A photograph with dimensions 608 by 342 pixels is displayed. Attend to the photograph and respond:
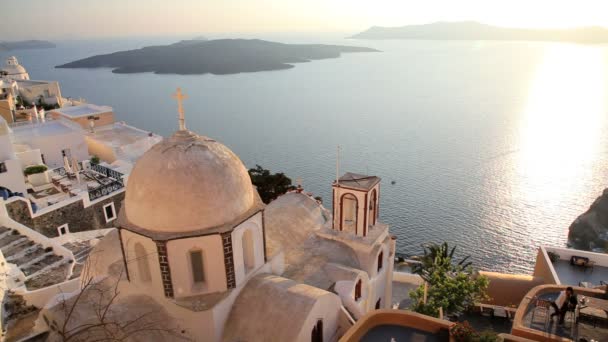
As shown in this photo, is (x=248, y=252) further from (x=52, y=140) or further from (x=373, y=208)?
(x=52, y=140)

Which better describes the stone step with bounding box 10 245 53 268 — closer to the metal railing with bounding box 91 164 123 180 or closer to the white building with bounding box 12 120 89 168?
the metal railing with bounding box 91 164 123 180

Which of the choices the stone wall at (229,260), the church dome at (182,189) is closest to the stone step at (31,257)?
the church dome at (182,189)

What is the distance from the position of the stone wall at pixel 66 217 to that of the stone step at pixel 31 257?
8.59 ft

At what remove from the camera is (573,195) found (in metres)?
45.5

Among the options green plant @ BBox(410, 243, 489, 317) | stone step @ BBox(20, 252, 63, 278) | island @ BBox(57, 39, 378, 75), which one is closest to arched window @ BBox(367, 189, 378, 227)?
green plant @ BBox(410, 243, 489, 317)

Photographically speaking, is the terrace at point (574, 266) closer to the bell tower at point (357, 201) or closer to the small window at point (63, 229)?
the bell tower at point (357, 201)

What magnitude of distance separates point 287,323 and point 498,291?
15.5m

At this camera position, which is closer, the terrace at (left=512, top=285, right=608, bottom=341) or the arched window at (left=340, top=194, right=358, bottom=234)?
the terrace at (left=512, top=285, right=608, bottom=341)

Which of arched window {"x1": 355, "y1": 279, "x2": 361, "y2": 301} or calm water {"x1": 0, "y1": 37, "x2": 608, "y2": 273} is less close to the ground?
arched window {"x1": 355, "y1": 279, "x2": 361, "y2": 301}

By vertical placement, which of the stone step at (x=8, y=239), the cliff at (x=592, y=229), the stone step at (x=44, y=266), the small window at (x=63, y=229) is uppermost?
the stone step at (x=8, y=239)

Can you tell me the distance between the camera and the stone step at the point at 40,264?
17.6 m

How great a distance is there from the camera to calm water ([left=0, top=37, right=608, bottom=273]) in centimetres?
4056

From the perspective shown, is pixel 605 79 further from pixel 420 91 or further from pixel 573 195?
pixel 573 195

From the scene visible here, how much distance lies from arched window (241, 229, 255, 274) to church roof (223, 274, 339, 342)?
26.0 inches
